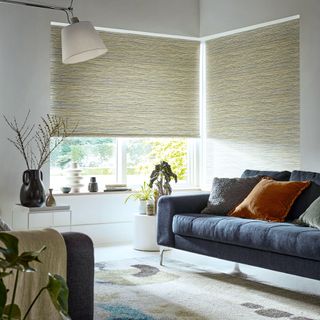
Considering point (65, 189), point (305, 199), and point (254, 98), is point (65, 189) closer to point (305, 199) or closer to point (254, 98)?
point (254, 98)

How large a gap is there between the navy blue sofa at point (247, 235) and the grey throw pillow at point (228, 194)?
136mm

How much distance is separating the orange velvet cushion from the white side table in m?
1.29

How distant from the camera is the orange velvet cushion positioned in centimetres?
484

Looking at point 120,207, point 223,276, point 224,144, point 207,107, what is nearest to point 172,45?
point 207,107

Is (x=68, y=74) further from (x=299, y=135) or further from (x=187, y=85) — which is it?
(x=299, y=135)

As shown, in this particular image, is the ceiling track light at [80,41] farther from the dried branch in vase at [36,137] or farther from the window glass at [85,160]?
the window glass at [85,160]

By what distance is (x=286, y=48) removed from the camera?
6.09 metres

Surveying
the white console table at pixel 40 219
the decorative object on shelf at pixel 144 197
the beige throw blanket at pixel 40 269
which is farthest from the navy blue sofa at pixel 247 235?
the beige throw blanket at pixel 40 269

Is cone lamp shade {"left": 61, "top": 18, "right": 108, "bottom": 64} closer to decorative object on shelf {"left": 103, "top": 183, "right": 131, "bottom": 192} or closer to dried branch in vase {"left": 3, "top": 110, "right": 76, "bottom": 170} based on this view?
dried branch in vase {"left": 3, "top": 110, "right": 76, "bottom": 170}

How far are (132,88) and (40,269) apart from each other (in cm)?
413

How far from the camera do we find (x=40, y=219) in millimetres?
6293

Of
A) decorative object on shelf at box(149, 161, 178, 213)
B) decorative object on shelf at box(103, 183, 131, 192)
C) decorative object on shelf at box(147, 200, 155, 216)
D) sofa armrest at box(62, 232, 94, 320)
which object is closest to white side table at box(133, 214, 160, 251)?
decorative object on shelf at box(147, 200, 155, 216)

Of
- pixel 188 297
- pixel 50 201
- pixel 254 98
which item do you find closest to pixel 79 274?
pixel 188 297

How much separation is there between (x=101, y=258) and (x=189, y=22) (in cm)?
285
